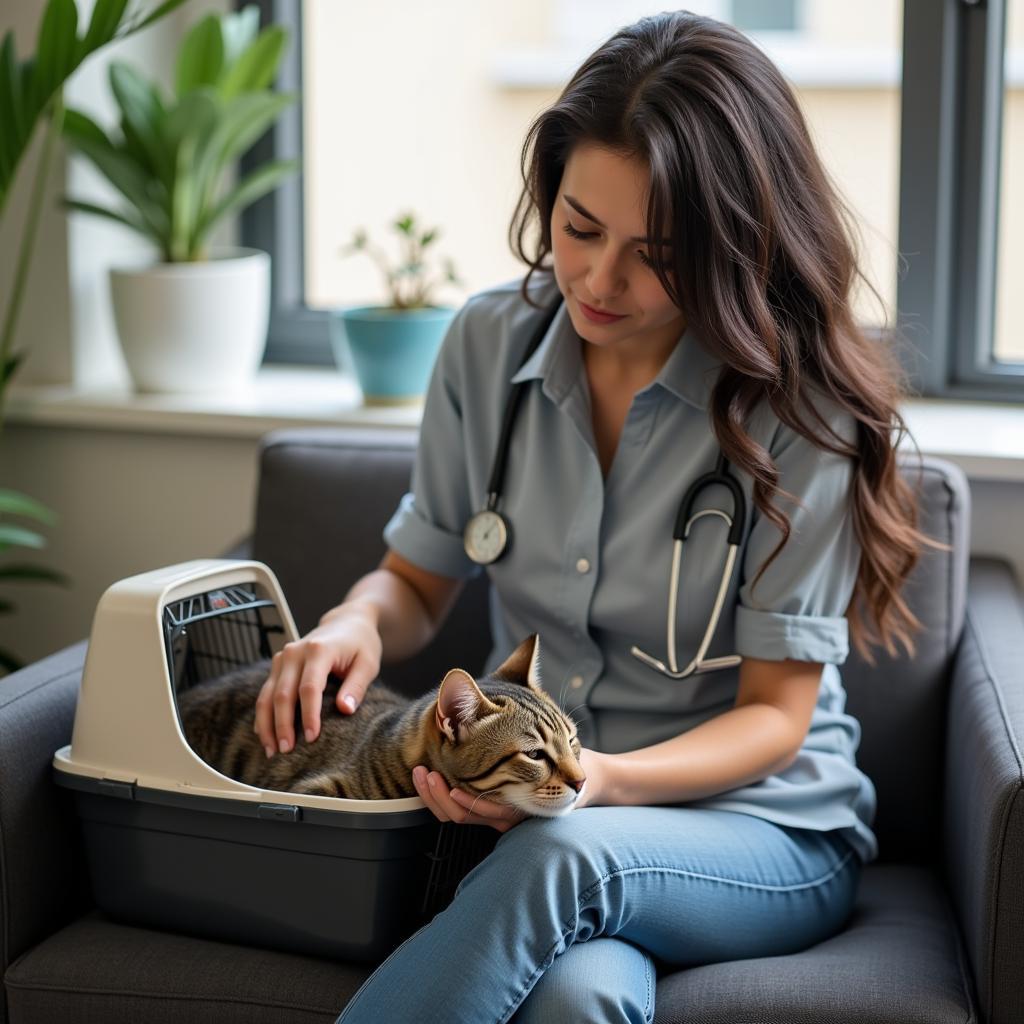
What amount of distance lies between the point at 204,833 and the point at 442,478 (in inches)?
21.0

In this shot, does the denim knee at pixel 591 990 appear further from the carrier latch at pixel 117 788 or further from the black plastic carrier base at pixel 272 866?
the carrier latch at pixel 117 788

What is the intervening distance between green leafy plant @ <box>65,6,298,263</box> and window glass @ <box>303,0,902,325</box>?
0.34 meters

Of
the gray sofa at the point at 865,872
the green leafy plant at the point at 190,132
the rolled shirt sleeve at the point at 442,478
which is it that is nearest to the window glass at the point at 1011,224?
the gray sofa at the point at 865,872

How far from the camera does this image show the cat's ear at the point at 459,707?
1.30 metres

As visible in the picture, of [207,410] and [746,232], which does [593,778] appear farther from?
[207,410]

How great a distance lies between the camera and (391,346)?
223 cm

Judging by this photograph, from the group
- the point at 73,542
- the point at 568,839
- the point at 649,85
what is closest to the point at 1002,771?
the point at 568,839

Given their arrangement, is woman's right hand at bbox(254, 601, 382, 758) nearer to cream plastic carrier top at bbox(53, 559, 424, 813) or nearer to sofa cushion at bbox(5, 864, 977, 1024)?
cream plastic carrier top at bbox(53, 559, 424, 813)

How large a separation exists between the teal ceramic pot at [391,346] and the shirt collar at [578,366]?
1.97 ft

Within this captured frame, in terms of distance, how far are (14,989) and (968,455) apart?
1.40 m

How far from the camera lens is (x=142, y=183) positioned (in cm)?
230

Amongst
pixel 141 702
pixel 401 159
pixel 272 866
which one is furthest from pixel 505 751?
pixel 401 159

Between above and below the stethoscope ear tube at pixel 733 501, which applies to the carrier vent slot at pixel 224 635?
below

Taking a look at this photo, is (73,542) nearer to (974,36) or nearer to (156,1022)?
(156,1022)
